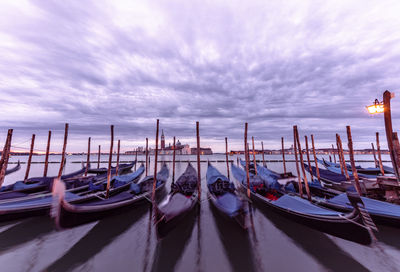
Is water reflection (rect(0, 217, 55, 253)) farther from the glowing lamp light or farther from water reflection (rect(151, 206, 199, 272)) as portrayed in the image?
the glowing lamp light

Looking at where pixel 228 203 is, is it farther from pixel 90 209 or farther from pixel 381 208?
pixel 381 208

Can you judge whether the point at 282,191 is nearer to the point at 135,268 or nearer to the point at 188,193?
the point at 188,193

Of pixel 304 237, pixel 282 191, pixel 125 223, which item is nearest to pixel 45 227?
pixel 125 223

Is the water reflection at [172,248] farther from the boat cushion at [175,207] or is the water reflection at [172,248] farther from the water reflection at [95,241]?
the water reflection at [95,241]

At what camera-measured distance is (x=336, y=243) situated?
18.3 feet

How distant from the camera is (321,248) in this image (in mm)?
5312

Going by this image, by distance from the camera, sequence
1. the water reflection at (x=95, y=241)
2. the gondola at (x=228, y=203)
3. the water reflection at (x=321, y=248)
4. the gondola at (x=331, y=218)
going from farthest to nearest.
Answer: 1. the gondola at (x=228, y=203)
2. the water reflection at (x=95, y=241)
3. the water reflection at (x=321, y=248)
4. the gondola at (x=331, y=218)

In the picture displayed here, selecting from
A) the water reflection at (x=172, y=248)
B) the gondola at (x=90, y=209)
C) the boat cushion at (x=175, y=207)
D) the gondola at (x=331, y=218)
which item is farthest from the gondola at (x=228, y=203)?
the gondola at (x=90, y=209)

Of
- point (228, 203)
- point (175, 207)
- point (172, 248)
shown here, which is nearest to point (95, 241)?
point (172, 248)

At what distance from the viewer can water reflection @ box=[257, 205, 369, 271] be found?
178 inches

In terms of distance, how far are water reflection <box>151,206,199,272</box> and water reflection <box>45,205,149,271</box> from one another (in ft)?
6.60

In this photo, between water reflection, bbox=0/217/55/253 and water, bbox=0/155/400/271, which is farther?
water reflection, bbox=0/217/55/253

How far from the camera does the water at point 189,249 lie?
453 cm

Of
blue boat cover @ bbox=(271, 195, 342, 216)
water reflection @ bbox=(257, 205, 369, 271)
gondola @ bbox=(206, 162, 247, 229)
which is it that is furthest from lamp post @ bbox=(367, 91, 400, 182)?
gondola @ bbox=(206, 162, 247, 229)
